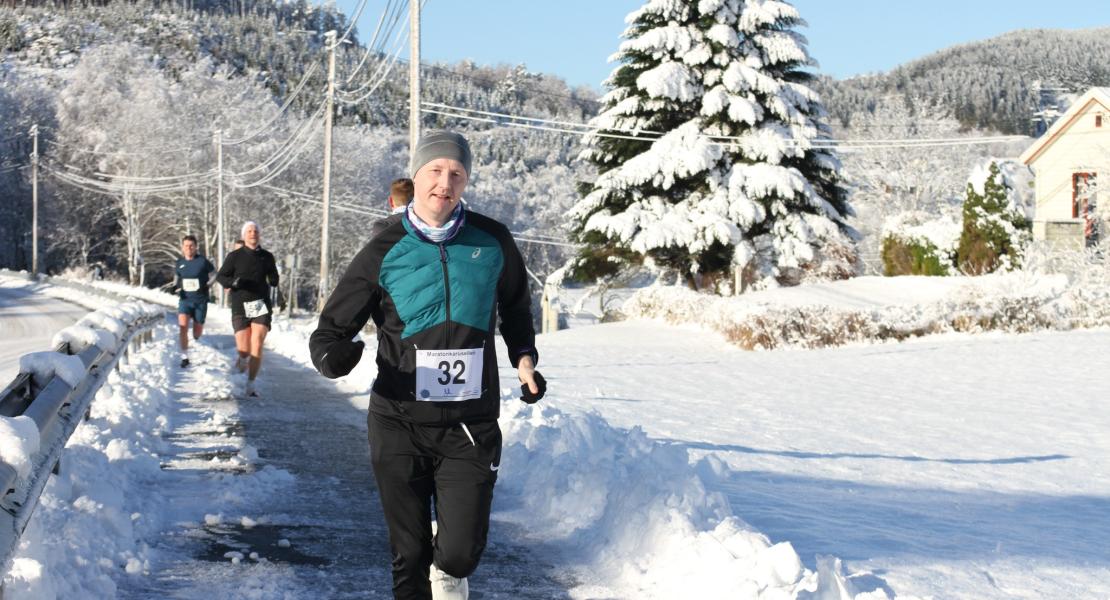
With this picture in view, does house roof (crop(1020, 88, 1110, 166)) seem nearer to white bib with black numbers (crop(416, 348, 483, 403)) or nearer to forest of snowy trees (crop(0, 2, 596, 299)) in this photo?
forest of snowy trees (crop(0, 2, 596, 299))

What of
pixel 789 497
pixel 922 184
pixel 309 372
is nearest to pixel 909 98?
pixel 922 184

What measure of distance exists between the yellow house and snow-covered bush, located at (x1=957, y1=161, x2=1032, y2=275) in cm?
118

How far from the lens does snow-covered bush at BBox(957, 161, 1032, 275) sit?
38844 millimetres

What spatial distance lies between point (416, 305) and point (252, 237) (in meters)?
9.78

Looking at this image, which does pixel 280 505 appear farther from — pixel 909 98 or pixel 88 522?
pixel 909 98

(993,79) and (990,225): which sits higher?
(993,79)

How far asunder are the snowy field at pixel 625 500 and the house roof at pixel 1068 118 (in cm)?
2973

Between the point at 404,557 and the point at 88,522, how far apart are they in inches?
94.4

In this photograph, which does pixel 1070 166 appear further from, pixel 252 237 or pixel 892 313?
pixel 252 237

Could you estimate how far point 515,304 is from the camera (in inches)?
167

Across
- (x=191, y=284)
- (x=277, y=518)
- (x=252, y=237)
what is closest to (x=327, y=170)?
(x=191, y=284)

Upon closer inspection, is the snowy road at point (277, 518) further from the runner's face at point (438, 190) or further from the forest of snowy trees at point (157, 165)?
the forest of snowy trees at point (157, 165)

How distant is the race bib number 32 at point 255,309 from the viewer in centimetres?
1312

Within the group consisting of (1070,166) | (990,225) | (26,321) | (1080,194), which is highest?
(1070,166)
